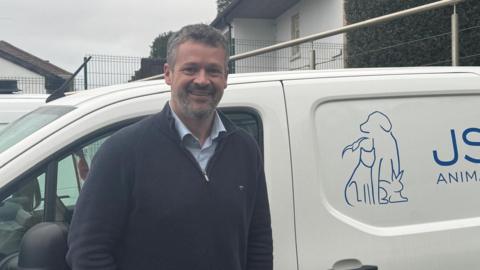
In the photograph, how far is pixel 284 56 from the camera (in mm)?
12125

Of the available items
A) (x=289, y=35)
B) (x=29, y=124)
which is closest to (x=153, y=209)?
(x=29, y=124)

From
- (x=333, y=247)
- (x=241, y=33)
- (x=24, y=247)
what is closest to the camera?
(x=24, y=247)

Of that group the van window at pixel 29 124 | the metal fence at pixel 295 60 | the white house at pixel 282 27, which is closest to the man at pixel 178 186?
the van window at pixel 29 124

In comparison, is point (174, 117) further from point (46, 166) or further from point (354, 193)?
point (354, 193)

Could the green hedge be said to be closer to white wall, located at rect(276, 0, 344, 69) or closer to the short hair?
white wall, located at rect(276, 0, 344, 69)

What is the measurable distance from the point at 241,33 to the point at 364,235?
21857 mm

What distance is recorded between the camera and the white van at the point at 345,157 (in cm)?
220

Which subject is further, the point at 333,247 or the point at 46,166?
the point at 333,247

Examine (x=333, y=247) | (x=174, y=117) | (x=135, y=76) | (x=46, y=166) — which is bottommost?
(x=333, y=247)

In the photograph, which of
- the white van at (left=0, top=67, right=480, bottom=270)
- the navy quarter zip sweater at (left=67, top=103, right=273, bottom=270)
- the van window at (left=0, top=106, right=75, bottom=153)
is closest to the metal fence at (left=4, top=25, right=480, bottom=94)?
the van window at (left=0, top=106, right=75, bottom=153)

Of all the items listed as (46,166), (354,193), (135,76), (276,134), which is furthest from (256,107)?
(135,76)

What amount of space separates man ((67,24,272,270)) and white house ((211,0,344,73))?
29.3ft

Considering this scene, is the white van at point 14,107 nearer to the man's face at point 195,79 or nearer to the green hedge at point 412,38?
the man's face at point 195,79

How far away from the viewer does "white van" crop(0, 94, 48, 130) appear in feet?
15.5
